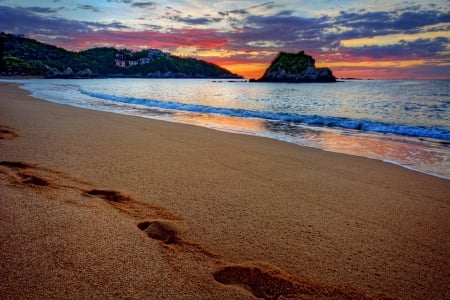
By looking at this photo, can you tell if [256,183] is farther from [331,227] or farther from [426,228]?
[426,228]

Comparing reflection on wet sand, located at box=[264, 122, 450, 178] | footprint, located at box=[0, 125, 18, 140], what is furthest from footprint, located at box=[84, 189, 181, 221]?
reflection on wet sand, located at box=[264, 122, 450, 178]

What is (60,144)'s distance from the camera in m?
6.21

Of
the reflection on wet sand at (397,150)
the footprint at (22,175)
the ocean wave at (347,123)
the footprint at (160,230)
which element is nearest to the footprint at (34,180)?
the footprint at (22,175)

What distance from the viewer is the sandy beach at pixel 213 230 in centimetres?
201

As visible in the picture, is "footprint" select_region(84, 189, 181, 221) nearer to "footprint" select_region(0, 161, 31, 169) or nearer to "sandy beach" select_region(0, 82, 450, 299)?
"sandy beach" select_region(0, 82, 450, 299)

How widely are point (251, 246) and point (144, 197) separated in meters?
1.58

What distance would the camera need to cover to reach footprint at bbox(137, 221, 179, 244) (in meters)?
2.58

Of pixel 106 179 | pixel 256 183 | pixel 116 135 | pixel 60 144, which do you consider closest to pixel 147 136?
pixel 116 135

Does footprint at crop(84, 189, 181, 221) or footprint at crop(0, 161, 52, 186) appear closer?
footprint at crop(84, 189, 181, 221)

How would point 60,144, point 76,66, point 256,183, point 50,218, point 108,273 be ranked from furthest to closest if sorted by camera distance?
point 76,66 → point 60,144 → point 256,183 → point 50,218 → point 108,273

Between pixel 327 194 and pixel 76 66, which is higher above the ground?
pixel 76 66

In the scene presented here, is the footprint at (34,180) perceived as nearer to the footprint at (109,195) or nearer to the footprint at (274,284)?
the footprint at (109,195)

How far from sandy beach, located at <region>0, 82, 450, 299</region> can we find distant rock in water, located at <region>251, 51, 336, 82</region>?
136 metres

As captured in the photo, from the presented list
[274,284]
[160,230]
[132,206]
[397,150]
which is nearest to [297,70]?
[397,150]
